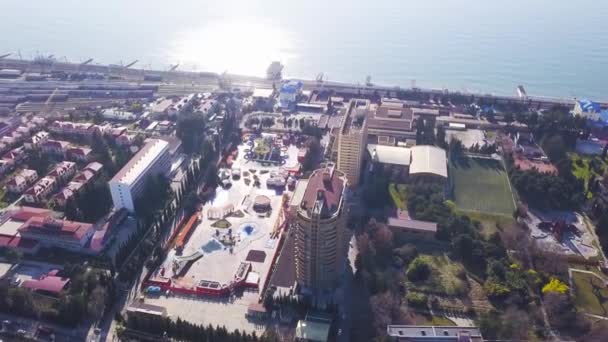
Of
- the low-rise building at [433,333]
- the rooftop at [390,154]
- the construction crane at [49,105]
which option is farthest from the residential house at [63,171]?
the low-rise building at [433,333]

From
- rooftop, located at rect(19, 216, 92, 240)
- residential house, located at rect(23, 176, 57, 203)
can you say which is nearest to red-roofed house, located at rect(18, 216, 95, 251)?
rooftop, located at rect(19, 216, 92, 240)

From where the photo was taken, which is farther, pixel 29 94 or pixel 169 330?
pixel 29 94

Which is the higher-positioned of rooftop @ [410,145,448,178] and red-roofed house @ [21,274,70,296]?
rooftop @ [410,145,448,178]

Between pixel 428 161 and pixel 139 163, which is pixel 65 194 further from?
pixel 428 161

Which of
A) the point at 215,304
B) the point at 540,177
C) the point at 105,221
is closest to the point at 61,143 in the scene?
the point at 105,221

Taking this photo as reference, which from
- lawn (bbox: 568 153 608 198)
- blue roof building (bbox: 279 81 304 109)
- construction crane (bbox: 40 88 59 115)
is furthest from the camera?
blue roof building (bbox: 279 81 304 109)

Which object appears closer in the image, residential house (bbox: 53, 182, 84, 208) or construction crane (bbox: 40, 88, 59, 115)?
residential house (bbox: 53, 182, 84, 208)

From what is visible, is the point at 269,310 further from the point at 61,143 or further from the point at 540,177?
the point at 61,143

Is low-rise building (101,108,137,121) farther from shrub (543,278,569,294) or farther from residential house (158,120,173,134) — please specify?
shrub (543,278,569,294)
